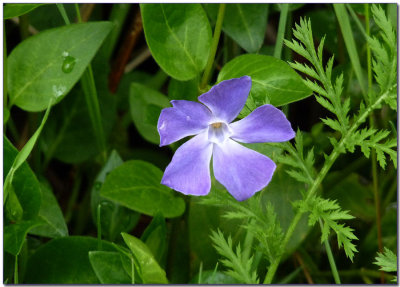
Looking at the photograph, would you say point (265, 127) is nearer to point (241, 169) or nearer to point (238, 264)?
point (241, 169)

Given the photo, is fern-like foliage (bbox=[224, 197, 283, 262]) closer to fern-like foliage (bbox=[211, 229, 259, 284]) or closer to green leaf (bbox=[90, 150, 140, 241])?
fern-like foliage (bbox=[211, 229, 259, 284])

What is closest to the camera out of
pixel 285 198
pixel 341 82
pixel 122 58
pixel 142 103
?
pixel 341 82

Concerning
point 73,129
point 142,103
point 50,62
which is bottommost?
point 73,129

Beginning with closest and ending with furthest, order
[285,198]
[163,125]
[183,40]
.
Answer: [163,125] → [183,40] → [285,198]

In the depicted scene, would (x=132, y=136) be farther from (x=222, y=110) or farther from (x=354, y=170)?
(x=222, y=110)

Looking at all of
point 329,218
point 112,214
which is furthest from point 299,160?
point 112,214

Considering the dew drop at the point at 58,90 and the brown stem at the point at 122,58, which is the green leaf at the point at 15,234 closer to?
the dew drop at the point at 58,90

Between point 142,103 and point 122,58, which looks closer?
point 142,103

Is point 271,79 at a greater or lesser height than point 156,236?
greater
